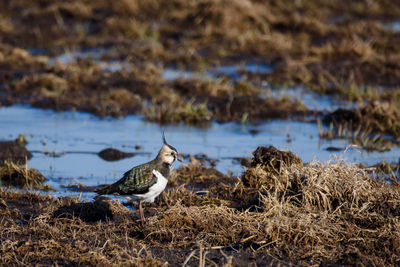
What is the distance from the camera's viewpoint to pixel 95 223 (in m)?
6.73

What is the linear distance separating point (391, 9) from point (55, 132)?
58.3 ft

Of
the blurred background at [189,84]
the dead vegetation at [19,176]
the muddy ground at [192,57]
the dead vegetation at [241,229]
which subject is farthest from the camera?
the muddy ground at [192,57]

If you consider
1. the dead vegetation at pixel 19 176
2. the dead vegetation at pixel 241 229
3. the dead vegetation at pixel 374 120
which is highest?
the dead vegetation at pixel 374 120

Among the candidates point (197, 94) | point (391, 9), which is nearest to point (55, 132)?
point (197, 94)

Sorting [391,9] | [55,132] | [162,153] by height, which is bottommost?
[55,132]

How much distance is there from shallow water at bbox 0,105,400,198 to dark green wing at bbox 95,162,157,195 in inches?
61.4

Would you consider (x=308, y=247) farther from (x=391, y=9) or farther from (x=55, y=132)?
(x=391, y=9)

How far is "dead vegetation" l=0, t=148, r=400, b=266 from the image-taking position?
5.77 meters

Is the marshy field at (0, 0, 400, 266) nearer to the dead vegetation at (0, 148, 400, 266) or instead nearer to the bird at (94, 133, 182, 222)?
the dead vegetation at (0, 148, 400, 266)

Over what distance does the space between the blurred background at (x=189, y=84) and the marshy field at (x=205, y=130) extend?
45 mm

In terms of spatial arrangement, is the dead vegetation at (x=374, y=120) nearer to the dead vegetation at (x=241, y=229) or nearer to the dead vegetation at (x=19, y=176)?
the dead vegetation at (x=241, y=229)

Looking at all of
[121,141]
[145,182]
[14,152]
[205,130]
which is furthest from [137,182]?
[205,130]

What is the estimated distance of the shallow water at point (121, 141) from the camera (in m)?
9.65

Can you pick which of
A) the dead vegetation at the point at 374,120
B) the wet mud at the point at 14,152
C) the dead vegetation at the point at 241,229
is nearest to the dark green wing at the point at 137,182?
the dead vegetation at the point at 241,229
